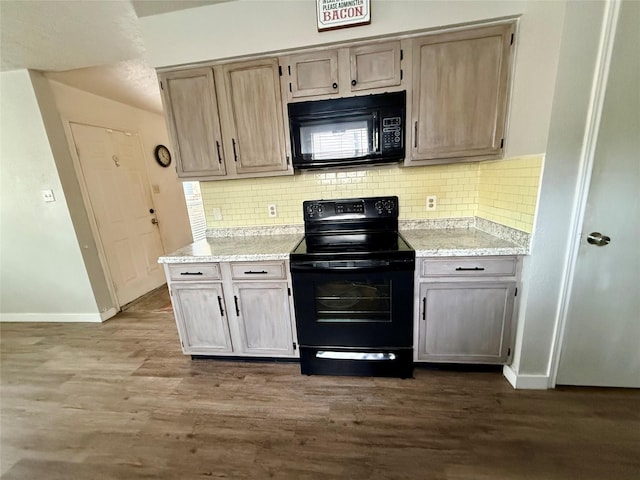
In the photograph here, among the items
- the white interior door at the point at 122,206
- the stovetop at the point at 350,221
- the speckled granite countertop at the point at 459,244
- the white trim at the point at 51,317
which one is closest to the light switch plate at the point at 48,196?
the white interior door at the point at 122,206

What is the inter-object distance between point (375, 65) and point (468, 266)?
4.79ft

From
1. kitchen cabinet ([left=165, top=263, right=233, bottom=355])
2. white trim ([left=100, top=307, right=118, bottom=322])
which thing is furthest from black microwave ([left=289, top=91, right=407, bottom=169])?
white trim ([left=100, top=307, right=118, bottom=322])

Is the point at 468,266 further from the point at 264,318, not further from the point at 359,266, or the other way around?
the point at 264,318

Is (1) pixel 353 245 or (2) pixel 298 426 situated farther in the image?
(1) pixel 353 245

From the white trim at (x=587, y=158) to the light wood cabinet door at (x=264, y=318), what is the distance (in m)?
1.74

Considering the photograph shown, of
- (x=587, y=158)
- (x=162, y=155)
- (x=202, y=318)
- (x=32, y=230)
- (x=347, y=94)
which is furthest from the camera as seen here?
(x=162, y=155)

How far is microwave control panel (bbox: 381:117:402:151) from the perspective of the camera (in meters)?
1.80

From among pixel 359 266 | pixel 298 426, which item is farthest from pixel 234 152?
pixel 298 426

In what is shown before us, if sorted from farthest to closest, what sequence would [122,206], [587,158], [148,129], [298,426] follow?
1. [148,129]
2. [122,206]
3. [298,426]
4. [587,158]

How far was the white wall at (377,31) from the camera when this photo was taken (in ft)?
4.75

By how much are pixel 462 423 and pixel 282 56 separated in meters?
2.61

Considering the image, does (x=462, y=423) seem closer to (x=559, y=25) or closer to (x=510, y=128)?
(x=510, y=128)

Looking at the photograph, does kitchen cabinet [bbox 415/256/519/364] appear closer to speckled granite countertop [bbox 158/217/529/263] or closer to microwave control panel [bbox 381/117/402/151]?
speckled granite countertop [bbox 158/217/529/263]

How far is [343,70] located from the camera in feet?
5.87
